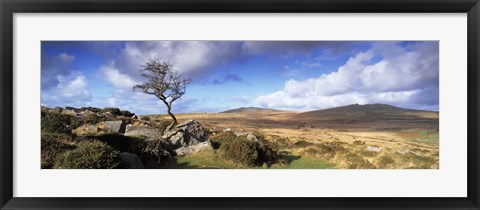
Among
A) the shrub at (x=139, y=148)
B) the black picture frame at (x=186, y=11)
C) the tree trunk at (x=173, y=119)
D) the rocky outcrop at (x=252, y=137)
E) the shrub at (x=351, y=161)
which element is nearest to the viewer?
the black picture frame at (x=186, y=11)

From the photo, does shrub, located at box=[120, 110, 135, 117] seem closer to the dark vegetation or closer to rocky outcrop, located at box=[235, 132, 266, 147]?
the dark vegetation

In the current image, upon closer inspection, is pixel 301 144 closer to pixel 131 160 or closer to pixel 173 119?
pixel 173 119

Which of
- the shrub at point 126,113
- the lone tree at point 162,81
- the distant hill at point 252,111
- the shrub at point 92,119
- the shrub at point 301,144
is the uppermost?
the lone tree at point 162,81

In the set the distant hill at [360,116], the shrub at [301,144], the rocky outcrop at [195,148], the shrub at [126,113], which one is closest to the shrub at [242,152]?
the rocky outcrop at [195,148]

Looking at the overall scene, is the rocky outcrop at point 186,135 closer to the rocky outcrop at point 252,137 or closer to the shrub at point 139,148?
the shrub at point 139,148

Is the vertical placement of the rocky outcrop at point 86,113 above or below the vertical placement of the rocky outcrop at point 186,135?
above

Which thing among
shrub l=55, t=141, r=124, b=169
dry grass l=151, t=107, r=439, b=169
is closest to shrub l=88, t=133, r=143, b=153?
shrub l=55, t=141, r=124, b=169

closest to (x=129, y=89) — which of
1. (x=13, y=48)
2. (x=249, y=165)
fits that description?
(x=13, y=48)
